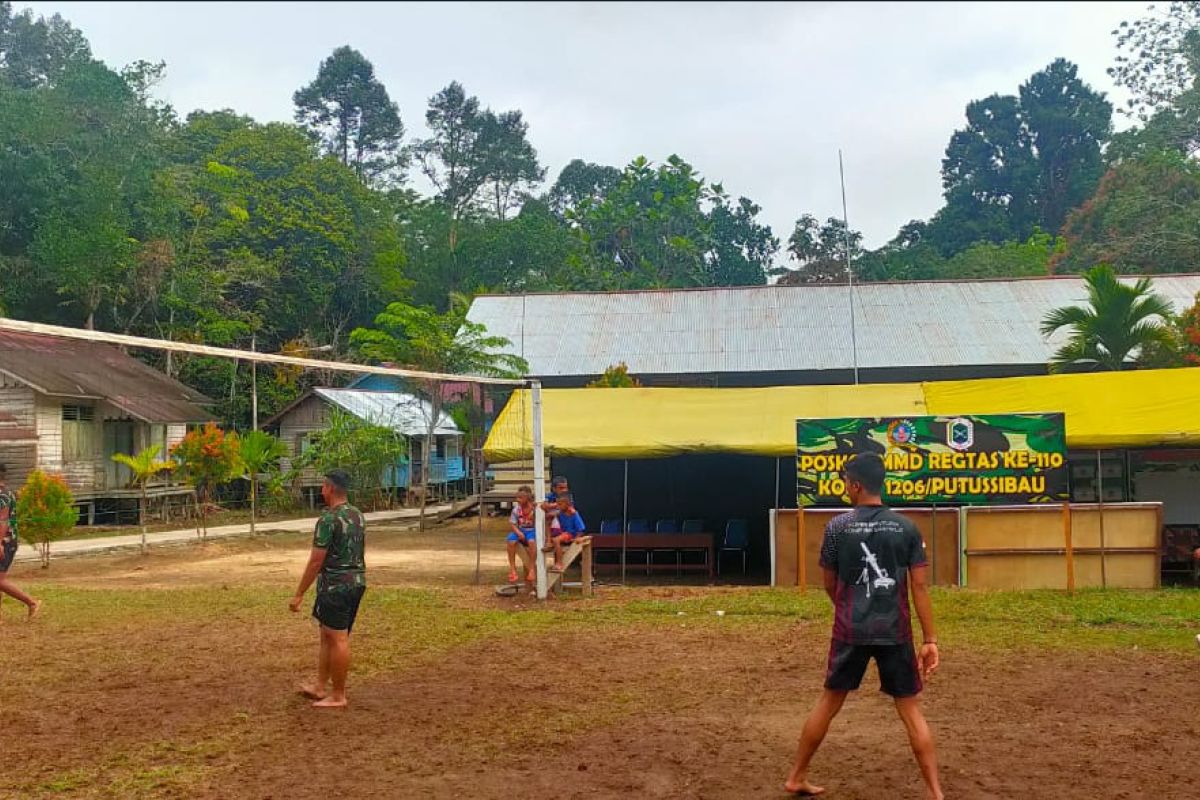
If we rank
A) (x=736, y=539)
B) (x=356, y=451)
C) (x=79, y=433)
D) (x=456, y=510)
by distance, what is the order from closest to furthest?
(x=736, y=539) < (x=79, y=433) < (x=456, y=510) < (x=356, y=451)

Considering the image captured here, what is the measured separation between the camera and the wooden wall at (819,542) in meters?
13.3

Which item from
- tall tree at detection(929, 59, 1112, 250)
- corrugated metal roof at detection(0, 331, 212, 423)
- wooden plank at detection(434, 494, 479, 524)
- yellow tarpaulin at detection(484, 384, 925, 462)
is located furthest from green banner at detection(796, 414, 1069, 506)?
tall tree at detection(929, 59, 1112, 250)

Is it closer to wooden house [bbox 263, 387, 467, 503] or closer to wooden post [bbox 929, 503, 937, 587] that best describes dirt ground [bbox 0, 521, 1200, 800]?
wooden post [bbox 929, 503, 937, 587]

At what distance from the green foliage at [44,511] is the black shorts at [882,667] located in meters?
16.0

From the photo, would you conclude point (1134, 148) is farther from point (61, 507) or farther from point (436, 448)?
point (61, 507)

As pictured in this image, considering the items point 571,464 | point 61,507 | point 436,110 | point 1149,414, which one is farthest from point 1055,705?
point 436,110

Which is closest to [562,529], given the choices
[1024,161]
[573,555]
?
[573,555]

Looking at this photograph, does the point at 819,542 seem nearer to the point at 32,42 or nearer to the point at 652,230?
the point at 652,230

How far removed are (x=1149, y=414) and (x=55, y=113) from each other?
105 feet

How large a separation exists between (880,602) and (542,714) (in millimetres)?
2956

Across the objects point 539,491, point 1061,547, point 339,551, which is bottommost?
point 1061,547

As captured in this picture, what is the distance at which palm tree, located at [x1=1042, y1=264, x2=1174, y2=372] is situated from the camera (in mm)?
18562

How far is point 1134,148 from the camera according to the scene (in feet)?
134

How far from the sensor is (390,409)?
34.4 m
